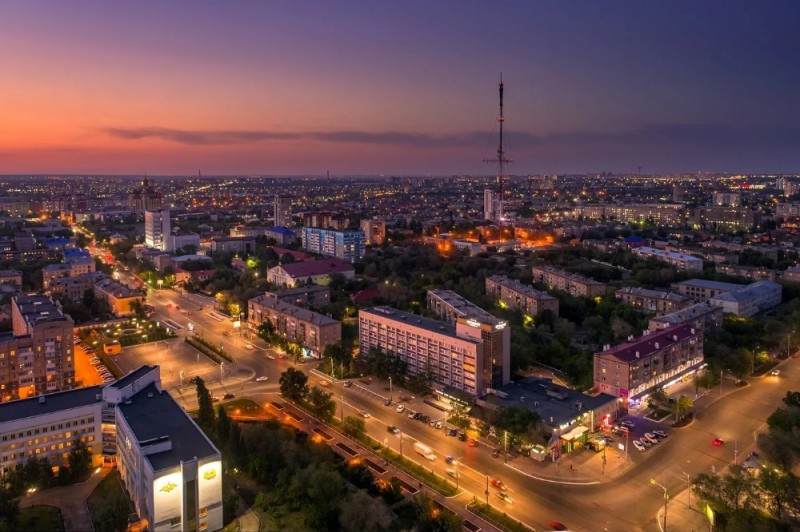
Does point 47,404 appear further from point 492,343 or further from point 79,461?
point 492,343

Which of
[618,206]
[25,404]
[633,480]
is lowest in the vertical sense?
[633,480]

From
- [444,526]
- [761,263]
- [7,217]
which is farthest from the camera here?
[7,217]

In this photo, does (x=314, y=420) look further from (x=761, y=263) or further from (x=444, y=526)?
(x=761, y=263)

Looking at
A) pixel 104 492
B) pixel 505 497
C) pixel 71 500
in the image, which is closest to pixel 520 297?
pixel 505 497

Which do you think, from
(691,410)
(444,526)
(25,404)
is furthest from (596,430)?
(25,404)

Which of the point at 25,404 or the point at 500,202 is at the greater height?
the point at 500,202

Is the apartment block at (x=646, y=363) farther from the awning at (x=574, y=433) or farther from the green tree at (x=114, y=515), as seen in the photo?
the green tree at (x=114, y=515)

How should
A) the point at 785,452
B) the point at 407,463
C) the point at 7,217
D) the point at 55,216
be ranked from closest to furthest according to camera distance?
the point at 785,452, the point at 407,463, the point at 7,217, the point at 55,216
